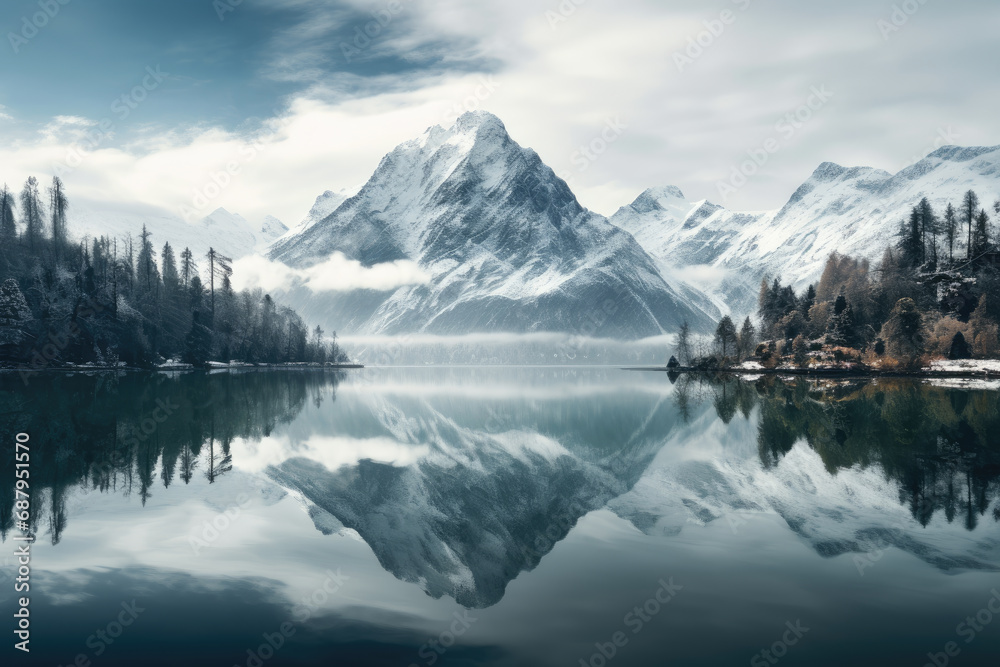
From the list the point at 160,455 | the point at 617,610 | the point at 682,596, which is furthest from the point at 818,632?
the point at 160,455

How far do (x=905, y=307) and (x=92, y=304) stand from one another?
572 feet

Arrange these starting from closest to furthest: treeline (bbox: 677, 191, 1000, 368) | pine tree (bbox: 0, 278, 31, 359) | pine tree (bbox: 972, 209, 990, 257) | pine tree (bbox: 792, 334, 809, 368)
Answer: treeline (bbox: 677, 191, 1000, 368)
pine tree (bbox: 0, 278, 31, 359)
pine tree (bbox: 972, 209, 990, 257)
pine tree (bbox: 792, 334, 809, 368)

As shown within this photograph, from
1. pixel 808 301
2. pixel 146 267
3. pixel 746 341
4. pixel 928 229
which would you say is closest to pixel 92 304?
pixel 146 267

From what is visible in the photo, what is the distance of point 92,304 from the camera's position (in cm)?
15238

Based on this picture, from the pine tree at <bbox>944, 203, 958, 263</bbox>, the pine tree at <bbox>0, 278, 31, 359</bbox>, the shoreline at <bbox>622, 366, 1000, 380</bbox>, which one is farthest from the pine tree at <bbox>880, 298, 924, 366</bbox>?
the pine tree at <bbox>0, 278, 31, 359</bbox>

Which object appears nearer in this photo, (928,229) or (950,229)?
(950,229)

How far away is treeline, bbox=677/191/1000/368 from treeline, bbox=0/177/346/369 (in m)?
144

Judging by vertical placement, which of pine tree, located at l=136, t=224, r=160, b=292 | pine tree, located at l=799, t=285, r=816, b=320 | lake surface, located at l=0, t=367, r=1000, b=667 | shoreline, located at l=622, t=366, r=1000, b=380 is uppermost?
pine tree, located at l=136, t=224, r=160, b=292

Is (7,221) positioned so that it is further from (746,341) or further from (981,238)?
(981,238)

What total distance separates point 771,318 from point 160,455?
170 m

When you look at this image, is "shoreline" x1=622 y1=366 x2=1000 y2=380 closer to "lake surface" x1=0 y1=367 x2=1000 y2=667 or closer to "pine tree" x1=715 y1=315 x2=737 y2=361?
"pine tree" x1=715 y1=315 x2=737 y2=361

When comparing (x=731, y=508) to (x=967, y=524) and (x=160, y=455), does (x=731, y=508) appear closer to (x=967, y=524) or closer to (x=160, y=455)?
(x=967, y=524)

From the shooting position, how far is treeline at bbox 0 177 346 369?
138000 millimetres

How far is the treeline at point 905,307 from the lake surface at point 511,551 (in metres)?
101
